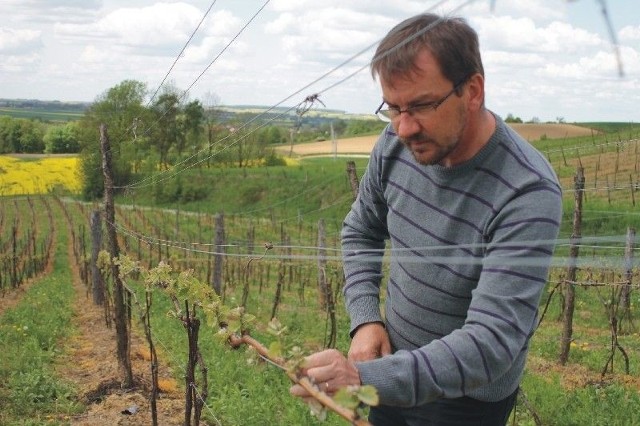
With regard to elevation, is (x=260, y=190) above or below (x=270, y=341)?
below

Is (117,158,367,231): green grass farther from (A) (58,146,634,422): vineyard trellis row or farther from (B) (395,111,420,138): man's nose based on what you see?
(B) (395,111,420,138): man's nose

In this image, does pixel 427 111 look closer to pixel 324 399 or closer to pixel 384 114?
pixel 384 114

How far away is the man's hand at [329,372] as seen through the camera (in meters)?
1.53

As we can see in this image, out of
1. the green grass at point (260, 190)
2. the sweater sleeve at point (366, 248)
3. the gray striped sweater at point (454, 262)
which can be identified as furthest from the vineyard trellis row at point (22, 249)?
the gray striped sweater at point (454, 262)

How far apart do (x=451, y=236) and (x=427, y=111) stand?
1.27 ft

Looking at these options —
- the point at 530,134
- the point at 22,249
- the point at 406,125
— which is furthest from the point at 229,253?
the point at 530,134

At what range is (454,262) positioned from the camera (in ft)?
6.22

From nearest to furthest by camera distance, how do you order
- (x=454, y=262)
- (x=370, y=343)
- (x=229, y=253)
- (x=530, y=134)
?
(x=454, y=262) → (x=370, y=343) → (x=229, y=253) → (x=530, y=134)

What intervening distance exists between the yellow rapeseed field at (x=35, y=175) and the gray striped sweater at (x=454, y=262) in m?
48.0

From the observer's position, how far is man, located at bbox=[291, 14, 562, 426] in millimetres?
1604

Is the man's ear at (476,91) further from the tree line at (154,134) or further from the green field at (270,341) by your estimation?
the tree line at (154,134)

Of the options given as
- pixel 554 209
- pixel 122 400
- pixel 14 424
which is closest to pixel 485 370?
pixel 554 209

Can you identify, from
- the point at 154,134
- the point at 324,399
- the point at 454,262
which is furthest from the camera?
the point at 154,134

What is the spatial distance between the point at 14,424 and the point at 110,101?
16347mm
